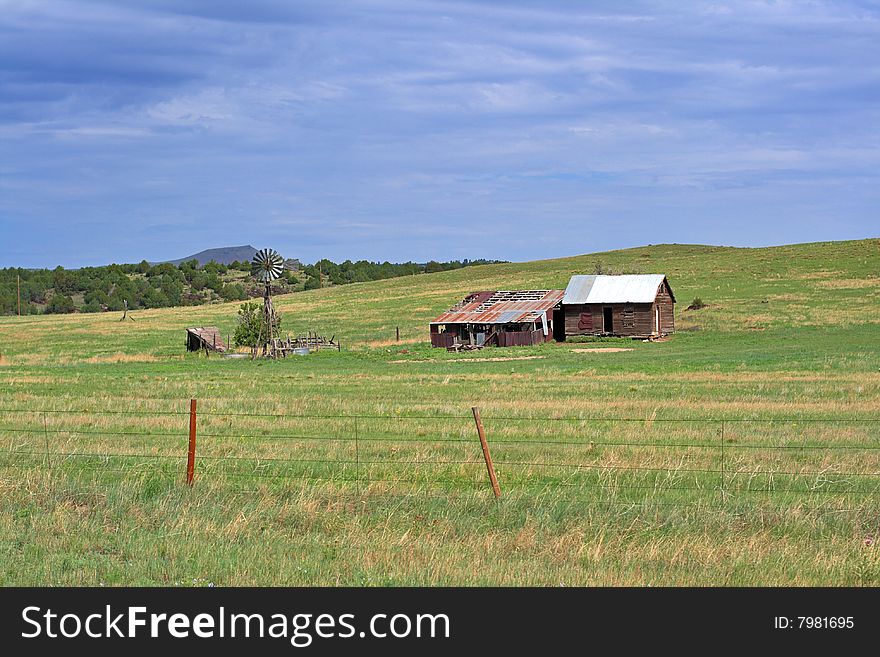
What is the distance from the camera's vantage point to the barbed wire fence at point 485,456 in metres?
12.9

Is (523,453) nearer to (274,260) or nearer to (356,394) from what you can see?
(356,394)

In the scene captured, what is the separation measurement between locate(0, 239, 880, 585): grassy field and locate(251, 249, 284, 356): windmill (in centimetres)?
2117

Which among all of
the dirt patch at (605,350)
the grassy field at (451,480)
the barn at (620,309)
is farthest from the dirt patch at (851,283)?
the grassy field at (451,480)

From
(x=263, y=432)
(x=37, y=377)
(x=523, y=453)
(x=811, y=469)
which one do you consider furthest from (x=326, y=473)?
(x=37, y=377)

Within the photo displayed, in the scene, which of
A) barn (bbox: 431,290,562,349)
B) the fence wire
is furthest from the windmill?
the fence wire

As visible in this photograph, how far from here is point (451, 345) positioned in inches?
2499

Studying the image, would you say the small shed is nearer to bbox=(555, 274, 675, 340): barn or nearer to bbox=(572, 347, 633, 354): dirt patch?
bbox=(555, 274, 675, 340): barn

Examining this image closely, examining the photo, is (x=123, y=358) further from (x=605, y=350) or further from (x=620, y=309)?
(x=620, y=309)

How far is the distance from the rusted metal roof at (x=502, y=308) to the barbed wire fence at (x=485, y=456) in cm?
4133

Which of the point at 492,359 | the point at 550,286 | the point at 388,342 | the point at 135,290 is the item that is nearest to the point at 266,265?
the point at 388,342

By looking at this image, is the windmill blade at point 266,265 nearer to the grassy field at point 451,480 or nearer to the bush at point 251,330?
the bush at point 251,330

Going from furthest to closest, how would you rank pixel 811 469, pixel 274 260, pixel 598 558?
pixel 274 260 → pixel 811 469 → pixel 598 558
